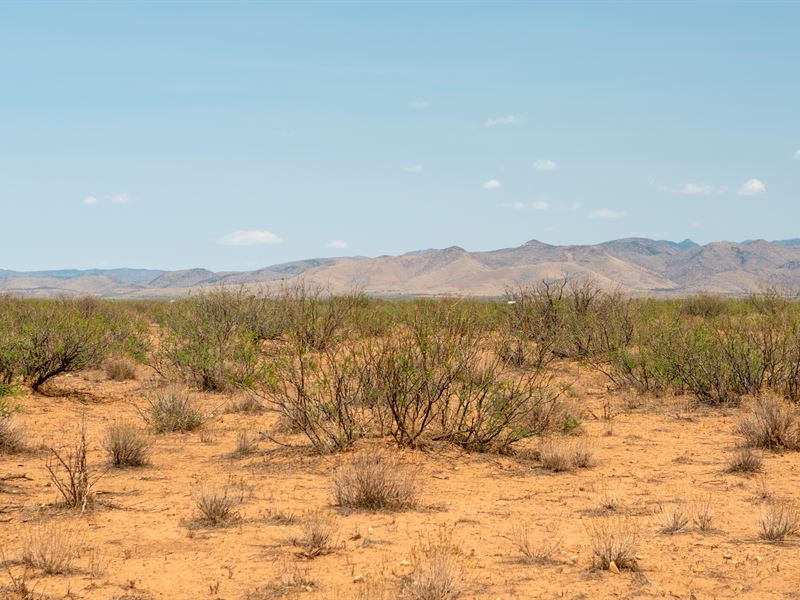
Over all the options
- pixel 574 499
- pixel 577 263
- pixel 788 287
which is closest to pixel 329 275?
pixel 577 263

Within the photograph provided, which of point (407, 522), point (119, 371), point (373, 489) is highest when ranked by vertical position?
point (119, 371)

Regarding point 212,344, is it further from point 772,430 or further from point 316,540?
point 316,540

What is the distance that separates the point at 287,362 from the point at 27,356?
6.44m

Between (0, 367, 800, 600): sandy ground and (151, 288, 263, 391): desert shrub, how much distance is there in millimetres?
4081

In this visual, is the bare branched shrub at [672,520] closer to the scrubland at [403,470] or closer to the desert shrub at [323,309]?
the scrubland at [403,470]

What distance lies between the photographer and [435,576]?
16.4 ft

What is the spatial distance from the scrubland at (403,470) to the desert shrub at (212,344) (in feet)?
0.26

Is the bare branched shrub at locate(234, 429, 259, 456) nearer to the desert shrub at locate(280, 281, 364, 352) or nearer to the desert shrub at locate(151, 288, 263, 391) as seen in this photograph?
the desert shrub at locate(151, 288, 263, 391)

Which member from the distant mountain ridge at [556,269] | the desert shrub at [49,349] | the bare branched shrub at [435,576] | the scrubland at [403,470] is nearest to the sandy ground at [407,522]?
the scrubland at [403,470]

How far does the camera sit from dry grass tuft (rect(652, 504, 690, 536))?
6.51 meters

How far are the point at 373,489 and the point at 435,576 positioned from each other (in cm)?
222

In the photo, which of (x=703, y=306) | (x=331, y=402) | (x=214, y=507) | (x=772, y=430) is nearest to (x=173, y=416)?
(x=331, y=402)

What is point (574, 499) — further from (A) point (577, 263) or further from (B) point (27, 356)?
(A) point (577, 263)

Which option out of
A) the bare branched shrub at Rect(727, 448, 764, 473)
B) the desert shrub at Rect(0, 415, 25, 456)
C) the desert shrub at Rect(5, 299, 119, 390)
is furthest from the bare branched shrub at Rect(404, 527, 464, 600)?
the desert shrub at Rect(5, 299, 119, 390)
